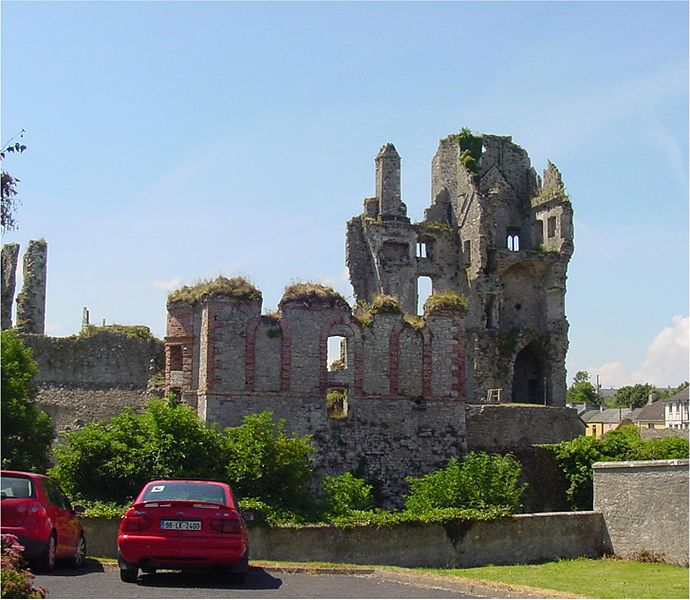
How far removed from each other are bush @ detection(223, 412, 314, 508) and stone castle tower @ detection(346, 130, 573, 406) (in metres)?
26.1

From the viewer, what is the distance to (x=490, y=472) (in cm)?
2697

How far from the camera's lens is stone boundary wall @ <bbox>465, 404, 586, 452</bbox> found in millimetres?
37781

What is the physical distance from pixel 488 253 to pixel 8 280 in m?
26.4

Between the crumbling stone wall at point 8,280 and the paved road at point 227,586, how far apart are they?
2311 centimetres

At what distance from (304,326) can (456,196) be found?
1130 inches

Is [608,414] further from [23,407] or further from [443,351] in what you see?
[23,407]

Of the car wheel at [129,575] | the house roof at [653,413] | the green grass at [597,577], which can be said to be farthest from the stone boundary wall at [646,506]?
the house roof at [653,413]

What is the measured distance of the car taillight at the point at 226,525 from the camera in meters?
15.1

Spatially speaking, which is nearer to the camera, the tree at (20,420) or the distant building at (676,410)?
the tree at (20,420)

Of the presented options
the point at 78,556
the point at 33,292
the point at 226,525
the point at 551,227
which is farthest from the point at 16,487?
the point at 551,227

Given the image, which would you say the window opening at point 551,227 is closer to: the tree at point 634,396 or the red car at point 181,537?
the red car at point 181,537

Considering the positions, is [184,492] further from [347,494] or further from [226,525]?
[347,494]

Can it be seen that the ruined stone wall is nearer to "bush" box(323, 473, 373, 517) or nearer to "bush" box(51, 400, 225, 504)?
"bush" box(323, 473, 373, 517)

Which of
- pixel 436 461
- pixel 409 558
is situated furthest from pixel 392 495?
pixel 409 558
